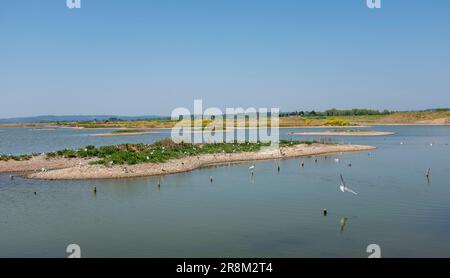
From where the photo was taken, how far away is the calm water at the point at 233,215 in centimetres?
2102

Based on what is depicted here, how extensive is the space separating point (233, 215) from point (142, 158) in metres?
19.7

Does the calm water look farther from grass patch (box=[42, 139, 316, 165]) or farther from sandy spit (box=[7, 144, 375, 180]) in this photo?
grass patch (box=[42, 139, 316, 165])

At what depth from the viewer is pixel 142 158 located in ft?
147

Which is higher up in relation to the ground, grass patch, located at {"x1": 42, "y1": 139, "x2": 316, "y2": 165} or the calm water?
grass patch, located at {"x1": 42, "y1": 139, "x2": 316, "y2": 165}

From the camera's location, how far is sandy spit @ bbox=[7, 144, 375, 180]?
40781 millimetres

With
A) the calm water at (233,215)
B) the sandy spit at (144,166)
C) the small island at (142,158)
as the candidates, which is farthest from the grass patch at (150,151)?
the calm water at (233,215)

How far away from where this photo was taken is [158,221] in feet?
85.1

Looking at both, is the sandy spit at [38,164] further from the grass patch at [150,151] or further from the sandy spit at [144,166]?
the grass patch at [150,151]

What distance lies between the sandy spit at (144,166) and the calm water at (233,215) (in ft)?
6.24

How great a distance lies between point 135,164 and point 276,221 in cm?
2068

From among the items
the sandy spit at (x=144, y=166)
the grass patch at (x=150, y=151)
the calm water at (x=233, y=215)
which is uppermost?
the grass patch at (x=150, y=151)

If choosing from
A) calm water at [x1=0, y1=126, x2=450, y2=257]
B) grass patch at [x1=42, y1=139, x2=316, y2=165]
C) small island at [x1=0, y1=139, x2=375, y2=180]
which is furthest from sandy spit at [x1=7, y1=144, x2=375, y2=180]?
calm water at [x1=0, y1=126, x2=450, y2=257]
